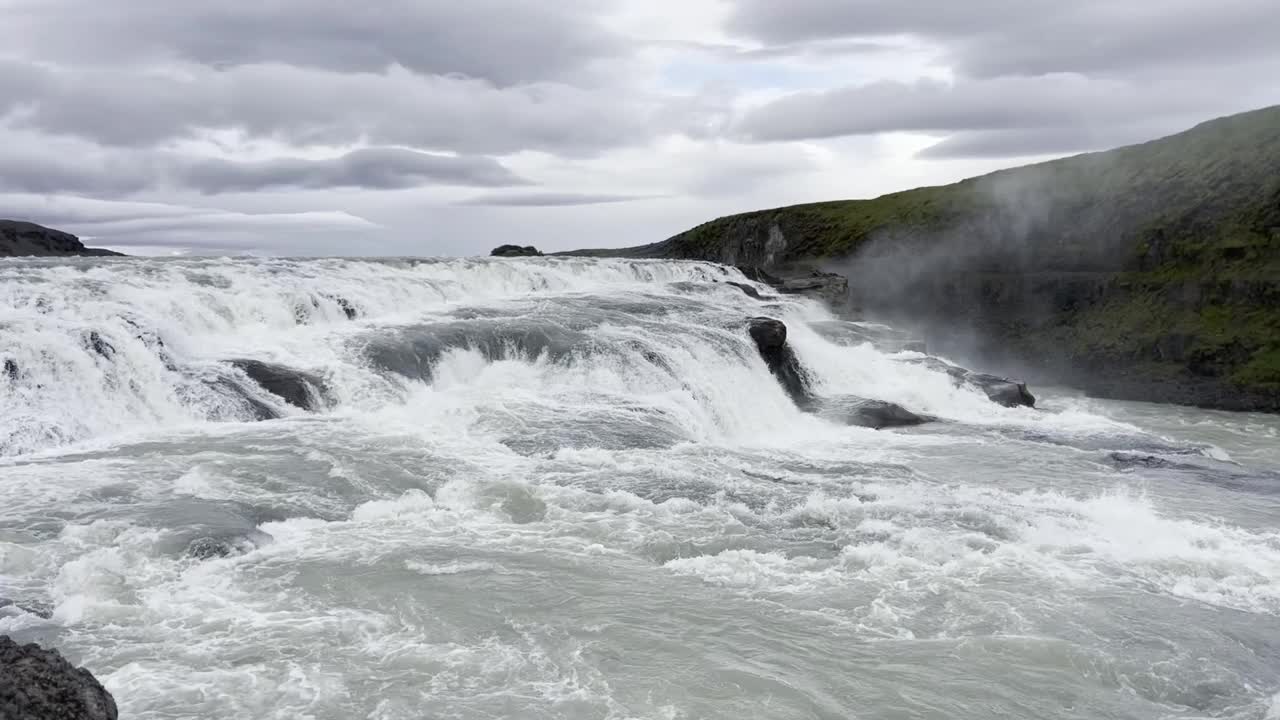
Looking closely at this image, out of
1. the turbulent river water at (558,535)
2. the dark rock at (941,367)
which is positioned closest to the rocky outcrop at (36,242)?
the turbulent river water at (558,535)

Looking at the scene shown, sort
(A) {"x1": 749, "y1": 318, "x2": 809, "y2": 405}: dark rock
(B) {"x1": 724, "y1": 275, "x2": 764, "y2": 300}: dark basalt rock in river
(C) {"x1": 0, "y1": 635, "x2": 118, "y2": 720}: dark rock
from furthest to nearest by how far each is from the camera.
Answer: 1. (B) {"x1": 724, "y1": 275, "x2": 764, "y2": 300}: dark basalt rock in river
2. (A) {"x1": 749, "y1": 318, "x2": 809, "y2": 405}: dark rock
3. (C) {"x1": 0, "y1": 635, "x2": 118, "y2": 720}: dark rock

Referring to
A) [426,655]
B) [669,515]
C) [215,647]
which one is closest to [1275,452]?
[669,515]

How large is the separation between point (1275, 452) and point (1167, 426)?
3938 mm

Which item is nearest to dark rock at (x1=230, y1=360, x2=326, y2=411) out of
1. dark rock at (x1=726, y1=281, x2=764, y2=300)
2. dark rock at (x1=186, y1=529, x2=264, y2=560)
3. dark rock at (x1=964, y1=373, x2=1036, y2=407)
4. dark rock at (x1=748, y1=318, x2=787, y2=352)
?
dark rock at (x1=186, y1=529, x2=264, y2=560)

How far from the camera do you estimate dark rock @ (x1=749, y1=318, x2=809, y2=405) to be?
71.7 ft

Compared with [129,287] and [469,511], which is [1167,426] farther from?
[129,287]

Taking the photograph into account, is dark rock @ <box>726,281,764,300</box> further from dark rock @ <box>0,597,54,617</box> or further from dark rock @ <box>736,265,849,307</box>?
dark rock @ <box>0,597,54,617</box>

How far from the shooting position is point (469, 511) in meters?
11.1

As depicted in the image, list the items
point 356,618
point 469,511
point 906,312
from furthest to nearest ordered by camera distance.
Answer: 1. point 906,312
2. point 469,511
3. point 356,618

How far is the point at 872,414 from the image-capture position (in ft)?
65.5

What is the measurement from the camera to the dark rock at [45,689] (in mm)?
4520

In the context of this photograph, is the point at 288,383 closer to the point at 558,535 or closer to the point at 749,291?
the point at 558,535

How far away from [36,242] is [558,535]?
126ft

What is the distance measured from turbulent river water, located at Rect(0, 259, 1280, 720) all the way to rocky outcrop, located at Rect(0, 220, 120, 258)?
2145 centimetres
